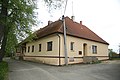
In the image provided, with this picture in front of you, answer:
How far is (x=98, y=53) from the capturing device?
92.3ft

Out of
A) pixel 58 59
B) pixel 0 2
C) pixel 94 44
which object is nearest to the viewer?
pixel 0 2

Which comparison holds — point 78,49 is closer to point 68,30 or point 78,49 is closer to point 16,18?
point 68,30

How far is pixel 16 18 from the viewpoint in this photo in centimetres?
1537

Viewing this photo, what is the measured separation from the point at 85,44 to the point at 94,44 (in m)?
2.71

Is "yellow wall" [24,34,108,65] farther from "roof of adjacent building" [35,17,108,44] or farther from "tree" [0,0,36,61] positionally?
"tree" [0,0,36,61]

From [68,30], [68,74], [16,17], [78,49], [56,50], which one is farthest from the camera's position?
[78,49]

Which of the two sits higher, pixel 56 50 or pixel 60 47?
pixel 60 47

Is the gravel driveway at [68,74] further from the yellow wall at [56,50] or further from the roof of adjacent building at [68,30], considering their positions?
the roof of adjacent building at [68,30]

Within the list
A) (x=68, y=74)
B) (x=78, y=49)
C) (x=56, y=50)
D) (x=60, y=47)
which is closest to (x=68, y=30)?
(x=78, y=49)

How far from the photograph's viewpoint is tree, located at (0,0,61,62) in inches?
518

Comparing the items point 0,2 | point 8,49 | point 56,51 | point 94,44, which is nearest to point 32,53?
point 8,49

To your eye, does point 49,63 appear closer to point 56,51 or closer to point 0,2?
point 56,51

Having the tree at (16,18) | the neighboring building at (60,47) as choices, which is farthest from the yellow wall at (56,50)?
the tree at (16,18)

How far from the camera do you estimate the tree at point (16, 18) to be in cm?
1316
